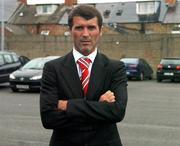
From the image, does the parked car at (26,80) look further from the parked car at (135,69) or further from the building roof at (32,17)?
the building roof at (32,17)

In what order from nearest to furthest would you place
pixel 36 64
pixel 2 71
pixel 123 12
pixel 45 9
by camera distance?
1. pixel 36 64
2. pixel 2 71
3. pixel 123 12
4. pixel 45 9

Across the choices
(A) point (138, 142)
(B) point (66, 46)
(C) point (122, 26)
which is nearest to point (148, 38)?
(B) point (66, 46)

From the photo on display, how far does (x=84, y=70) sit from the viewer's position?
2.99 metres

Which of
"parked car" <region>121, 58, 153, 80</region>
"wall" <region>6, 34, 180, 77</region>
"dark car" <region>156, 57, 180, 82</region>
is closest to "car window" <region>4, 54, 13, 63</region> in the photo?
"parked car" <region>121, 58, 153, 80</region>

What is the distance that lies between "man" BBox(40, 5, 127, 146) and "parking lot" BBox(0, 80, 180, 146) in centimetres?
531

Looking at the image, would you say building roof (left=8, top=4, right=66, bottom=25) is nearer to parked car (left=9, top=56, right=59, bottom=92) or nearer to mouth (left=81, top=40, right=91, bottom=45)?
parked car (left=9, top=56, right=59, bottom=92)

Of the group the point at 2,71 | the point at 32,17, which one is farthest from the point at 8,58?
the point at 32,17

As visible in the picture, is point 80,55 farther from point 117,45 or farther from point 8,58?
point 117,45

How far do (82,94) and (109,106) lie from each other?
0.61 ft

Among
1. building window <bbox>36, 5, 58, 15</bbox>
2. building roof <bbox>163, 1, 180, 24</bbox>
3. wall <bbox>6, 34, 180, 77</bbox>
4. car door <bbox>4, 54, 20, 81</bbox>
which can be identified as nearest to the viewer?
car door <bbox>4, 54, 20, 81</bbox>

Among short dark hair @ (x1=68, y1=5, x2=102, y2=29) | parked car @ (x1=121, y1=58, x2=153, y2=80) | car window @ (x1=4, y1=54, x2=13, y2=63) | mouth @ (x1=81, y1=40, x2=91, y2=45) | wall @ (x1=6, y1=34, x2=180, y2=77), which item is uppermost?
short dark hair @ (x1=68, y1=5, x2=102, y2=29)

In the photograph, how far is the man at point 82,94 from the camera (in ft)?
9.60

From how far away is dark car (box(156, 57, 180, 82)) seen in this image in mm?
28859

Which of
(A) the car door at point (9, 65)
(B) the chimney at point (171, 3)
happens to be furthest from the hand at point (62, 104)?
(B) the chimney at point (171, 3)
